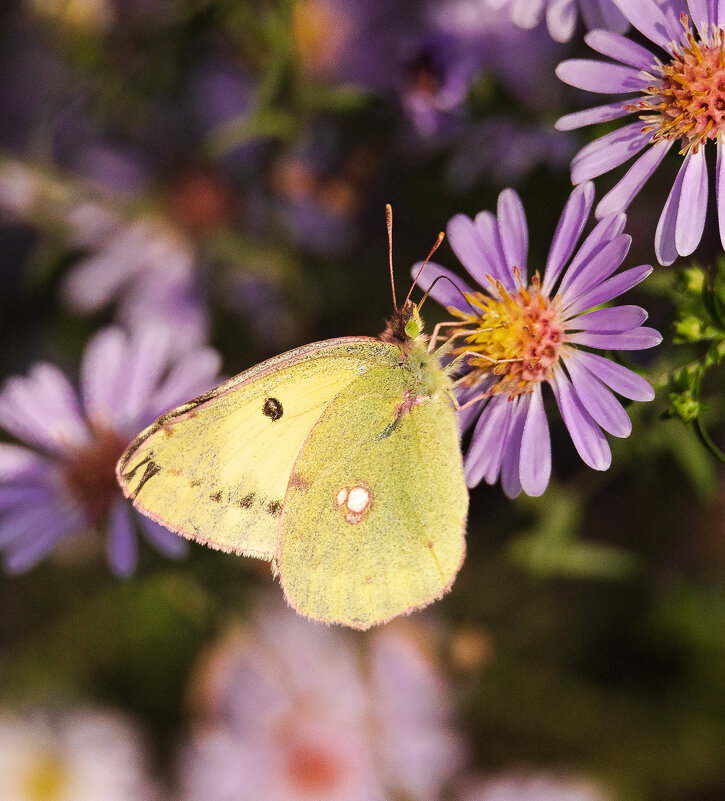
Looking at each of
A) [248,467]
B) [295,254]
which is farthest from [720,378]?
[295,254]

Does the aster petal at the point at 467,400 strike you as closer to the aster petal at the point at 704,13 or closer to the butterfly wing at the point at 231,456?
the butterfly wing at the point at 231,456

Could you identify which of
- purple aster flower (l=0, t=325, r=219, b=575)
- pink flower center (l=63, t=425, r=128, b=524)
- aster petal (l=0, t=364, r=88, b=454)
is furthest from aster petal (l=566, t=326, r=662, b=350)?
aster petal (l=0, t=364, r=88, b=454)

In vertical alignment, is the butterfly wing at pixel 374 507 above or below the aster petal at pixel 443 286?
below

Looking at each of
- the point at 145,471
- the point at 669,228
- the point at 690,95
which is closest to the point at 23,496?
the point at 145,471

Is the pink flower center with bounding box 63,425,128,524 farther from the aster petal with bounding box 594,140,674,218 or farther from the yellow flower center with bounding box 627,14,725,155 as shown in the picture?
the yellow flower center with bounding box 627,14,725,155

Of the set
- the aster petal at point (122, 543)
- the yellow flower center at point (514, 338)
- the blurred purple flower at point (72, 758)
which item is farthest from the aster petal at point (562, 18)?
the blurred purple flower at point (72, 758)

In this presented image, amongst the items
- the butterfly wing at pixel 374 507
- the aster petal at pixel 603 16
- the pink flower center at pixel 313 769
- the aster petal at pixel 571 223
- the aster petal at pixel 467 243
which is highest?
the aster petal at pixel 603 16

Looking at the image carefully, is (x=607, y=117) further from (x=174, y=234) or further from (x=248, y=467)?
(x=174, y=234)
